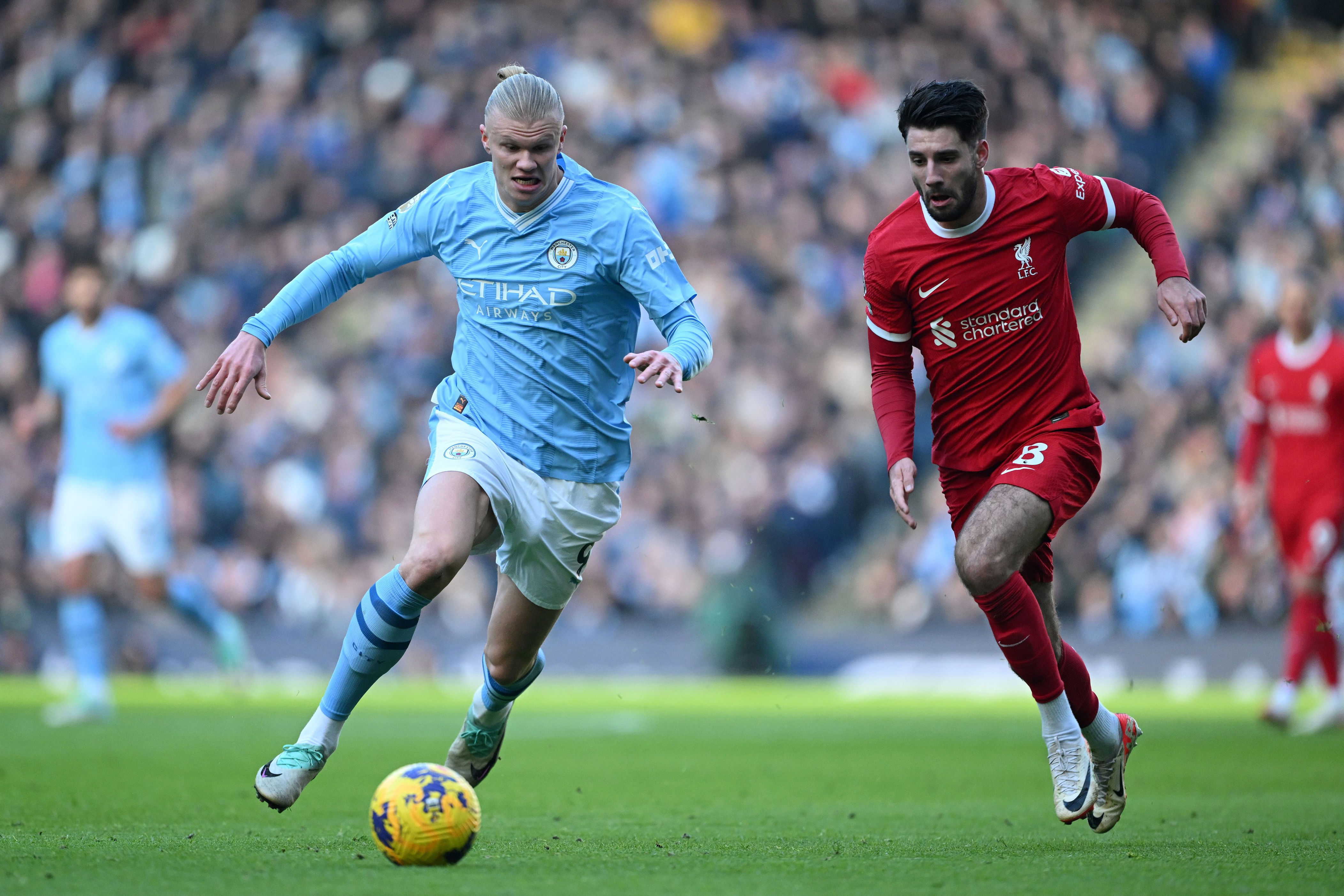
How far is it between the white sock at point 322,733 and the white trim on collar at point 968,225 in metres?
2.73

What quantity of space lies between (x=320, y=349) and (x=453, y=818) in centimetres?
1573

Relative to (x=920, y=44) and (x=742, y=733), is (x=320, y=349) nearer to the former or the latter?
(x=920, y=44)

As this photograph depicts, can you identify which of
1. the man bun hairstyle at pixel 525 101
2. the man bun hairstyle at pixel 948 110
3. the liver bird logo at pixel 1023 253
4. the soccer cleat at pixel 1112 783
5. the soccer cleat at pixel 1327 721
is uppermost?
the man bun hairstyle at pixel 525 101

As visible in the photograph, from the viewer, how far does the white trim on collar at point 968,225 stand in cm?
572

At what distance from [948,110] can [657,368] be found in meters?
1.42

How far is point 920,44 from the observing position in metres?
21.0

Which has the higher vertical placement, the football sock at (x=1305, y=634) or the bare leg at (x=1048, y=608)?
the bare leg at (x=1048, y=608)

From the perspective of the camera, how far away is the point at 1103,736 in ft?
19.0

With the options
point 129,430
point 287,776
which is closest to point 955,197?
point 287,776

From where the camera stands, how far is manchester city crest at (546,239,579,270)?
5.77m

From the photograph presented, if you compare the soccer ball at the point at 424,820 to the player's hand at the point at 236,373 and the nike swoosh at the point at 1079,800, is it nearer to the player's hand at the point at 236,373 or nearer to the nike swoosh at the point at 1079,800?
the player's hand at the point at 236,373

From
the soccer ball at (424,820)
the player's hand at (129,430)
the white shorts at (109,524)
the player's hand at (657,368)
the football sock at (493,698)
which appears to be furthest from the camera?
the white shorts at (109,524)

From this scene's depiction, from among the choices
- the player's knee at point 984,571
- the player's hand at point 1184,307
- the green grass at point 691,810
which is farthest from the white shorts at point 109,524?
the player's hand at point 1184,307

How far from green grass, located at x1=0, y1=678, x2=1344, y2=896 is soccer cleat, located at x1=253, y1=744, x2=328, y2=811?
167 mm
